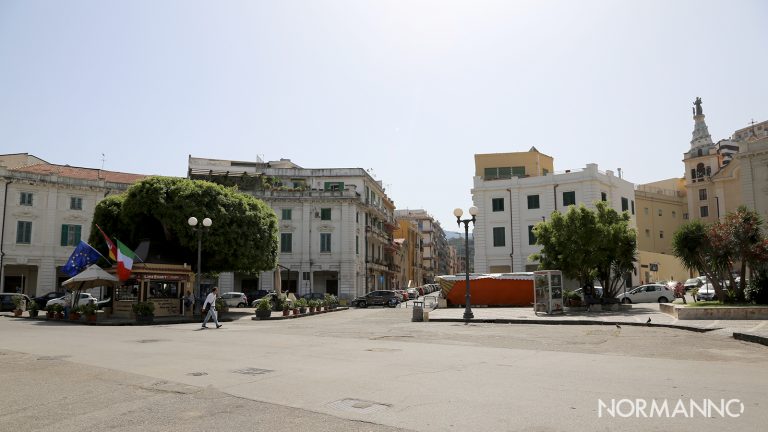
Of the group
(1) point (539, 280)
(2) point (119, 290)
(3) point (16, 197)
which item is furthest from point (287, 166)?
(1) point (539, 280)

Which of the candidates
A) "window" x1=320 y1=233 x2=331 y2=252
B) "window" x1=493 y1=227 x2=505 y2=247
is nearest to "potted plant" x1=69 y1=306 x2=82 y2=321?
"window" x1=320 y1=233 x2=331 y2=252

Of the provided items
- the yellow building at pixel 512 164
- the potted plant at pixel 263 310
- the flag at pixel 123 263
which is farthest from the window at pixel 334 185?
the flag at pixel 123 263

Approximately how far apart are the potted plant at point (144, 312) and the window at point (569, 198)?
3472cm

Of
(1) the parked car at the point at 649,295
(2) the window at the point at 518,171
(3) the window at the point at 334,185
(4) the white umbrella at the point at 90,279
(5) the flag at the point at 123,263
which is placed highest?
(2) the window at the point at 518,171

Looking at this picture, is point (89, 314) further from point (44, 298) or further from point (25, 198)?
point (25, 198)

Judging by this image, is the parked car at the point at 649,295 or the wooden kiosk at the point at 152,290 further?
the parked car at the point at 649,295

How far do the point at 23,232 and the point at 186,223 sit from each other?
25133mm

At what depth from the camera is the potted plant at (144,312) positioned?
25100 mm

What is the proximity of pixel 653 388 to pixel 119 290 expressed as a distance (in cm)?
2717

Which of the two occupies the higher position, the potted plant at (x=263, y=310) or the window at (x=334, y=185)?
the window at (x=334, y=185)

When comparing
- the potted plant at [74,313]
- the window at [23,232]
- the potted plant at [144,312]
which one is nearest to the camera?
the potted plant at [144,312]

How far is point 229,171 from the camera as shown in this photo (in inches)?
2237

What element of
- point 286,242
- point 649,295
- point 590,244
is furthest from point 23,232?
point 649,295

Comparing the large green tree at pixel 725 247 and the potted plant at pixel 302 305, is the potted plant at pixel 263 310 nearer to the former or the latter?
the potted plant at pixel 302 305
